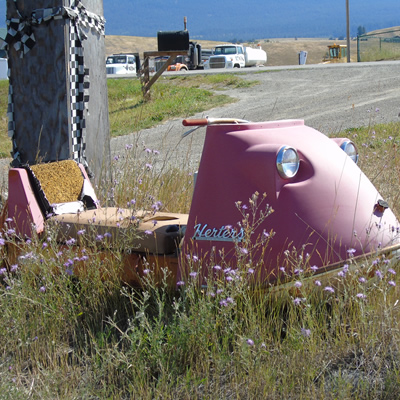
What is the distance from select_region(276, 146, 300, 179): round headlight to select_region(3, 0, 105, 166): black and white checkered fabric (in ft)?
6.86

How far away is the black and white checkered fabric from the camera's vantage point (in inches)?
161

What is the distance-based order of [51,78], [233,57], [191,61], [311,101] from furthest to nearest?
[233,57], [191,61], [311,101], [51,78]

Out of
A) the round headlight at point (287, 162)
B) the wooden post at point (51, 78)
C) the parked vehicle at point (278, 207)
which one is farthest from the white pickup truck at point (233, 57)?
the round headlight at point (287, 162)

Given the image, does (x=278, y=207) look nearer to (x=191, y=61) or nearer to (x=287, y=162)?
(x=287, y=162)

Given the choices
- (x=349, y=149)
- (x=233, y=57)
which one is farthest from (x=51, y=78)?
(x=233, y=57)

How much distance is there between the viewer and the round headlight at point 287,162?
2.54 metres

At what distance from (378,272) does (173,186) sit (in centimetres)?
245

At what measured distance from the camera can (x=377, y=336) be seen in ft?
8.12

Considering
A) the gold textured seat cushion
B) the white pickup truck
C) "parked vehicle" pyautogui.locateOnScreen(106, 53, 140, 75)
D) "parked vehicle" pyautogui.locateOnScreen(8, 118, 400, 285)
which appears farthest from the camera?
"parked vehicle" pyautogui.locateOnScreen(106, 53, 140, 75)

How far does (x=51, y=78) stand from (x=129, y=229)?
1.66 m

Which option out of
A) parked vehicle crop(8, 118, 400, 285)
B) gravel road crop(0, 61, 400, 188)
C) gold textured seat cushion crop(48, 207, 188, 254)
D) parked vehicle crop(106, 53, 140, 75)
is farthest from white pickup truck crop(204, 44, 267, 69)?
parked vehicle crop(8, 118, 400, 285)

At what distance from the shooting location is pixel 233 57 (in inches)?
1518

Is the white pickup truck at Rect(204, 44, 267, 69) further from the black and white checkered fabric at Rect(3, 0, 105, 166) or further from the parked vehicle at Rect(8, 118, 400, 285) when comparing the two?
the parked vehicle at Rect(8, 118, 400, 285)

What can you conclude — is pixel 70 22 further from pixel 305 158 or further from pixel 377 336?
pixel 377 336
